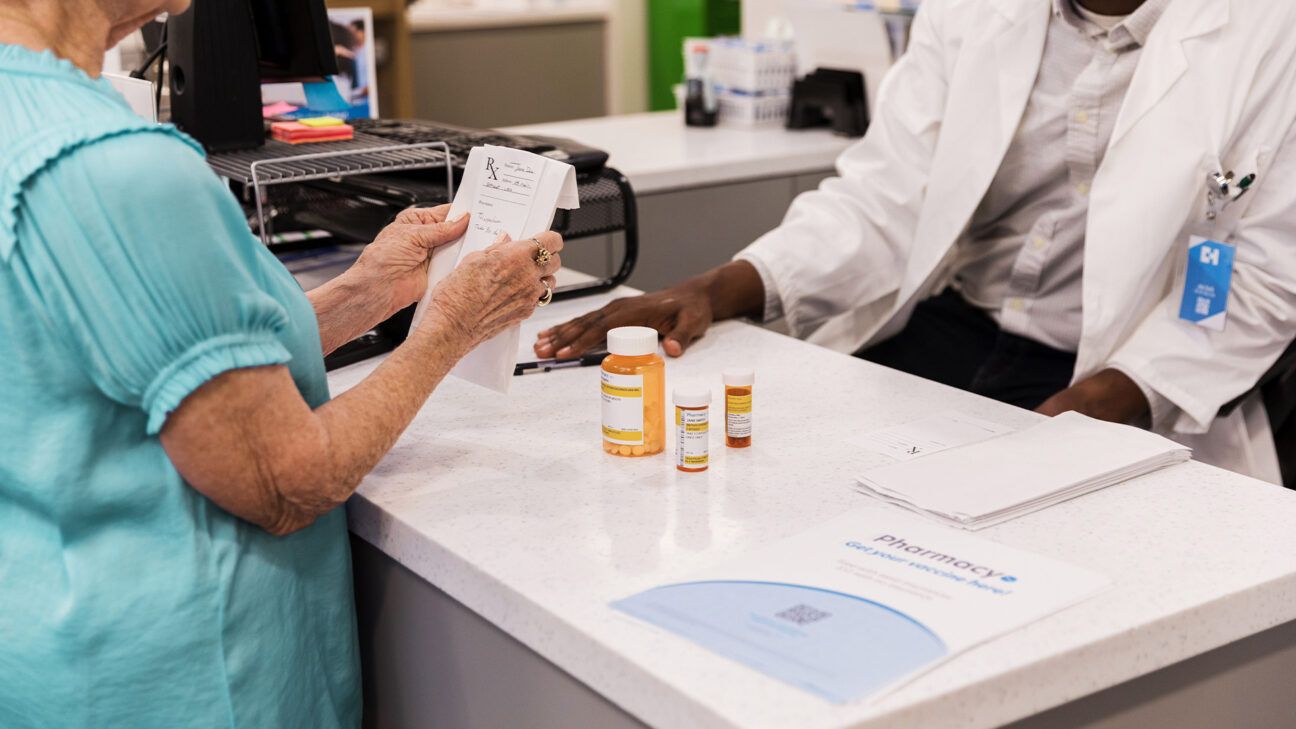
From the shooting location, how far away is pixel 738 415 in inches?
49.7

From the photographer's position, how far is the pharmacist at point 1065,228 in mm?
Answer: 1666

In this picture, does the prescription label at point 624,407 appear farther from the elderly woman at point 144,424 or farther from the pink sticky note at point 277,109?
the pink sticky note at point 277,109

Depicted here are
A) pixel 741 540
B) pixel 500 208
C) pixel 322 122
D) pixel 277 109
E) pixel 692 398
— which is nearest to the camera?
pixel 741 540

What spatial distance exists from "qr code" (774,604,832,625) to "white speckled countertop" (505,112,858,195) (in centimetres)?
164

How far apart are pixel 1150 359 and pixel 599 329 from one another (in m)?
0.70

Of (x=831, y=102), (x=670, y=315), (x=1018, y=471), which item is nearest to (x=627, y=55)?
(x=831, y=102)

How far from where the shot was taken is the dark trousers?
74.2 inches

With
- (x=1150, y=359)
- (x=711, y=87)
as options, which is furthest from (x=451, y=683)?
(x=711, y=87)

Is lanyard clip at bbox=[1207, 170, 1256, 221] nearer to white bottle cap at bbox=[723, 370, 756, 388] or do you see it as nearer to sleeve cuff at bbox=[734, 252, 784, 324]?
sleeve cuff at bbox=[734, 252, 784, 324]

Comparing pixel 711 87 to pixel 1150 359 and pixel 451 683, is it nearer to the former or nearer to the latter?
pixel 1150 359

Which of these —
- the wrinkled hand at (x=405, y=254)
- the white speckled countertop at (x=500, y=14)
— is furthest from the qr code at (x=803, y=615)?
the white speckled countertop at (x=500, y=14)

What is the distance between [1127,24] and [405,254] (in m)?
1.07

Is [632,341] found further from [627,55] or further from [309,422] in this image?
[627,55]

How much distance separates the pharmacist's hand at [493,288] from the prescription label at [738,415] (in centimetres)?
21
